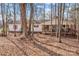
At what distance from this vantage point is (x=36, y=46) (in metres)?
2.13

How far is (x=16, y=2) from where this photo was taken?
6.94 ft

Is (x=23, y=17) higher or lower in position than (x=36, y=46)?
higher

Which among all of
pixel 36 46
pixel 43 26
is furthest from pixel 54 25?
pixel 36 46

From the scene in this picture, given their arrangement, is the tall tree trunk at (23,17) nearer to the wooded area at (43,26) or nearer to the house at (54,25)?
the wooded area at (43,26)

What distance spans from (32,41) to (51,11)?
0.33 meters

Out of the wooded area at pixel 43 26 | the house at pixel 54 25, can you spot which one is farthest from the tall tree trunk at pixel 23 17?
the house at pixel 54 25

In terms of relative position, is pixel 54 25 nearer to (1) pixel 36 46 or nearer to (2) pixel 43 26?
(2) pixel 43 26

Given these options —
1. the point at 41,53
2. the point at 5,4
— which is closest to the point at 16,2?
the point at 5,4

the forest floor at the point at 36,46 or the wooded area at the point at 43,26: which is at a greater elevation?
the wooded area at the point at 43,26

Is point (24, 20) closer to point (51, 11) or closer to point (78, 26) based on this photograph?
point (51, 11)

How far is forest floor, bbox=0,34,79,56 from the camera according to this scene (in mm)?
2119

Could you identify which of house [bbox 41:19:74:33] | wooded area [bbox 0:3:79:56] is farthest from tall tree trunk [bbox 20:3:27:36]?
house [bbox 41:19:74:33]

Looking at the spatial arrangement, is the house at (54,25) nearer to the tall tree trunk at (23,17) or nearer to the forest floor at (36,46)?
the forest floor at (36,46)

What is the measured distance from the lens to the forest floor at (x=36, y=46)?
83.4 inches
